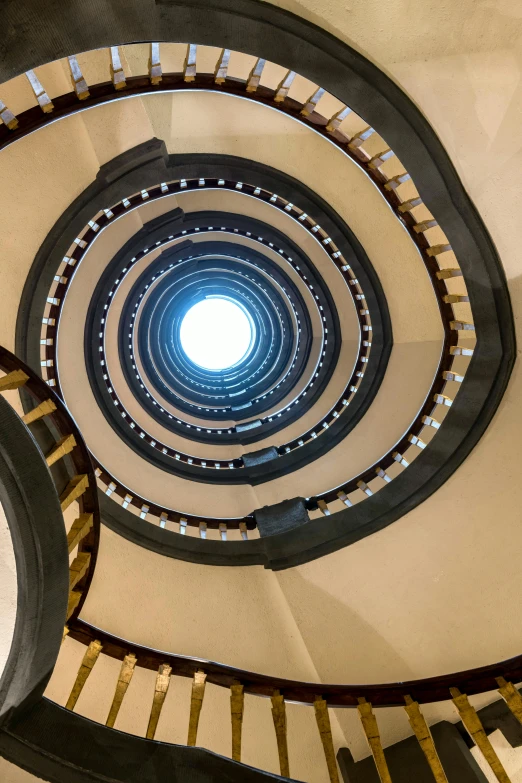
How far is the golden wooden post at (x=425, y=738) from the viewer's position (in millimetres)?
3299

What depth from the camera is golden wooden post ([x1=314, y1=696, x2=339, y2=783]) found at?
3.27 meters

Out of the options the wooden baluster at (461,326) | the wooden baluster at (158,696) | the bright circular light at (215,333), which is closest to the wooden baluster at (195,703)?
the wooden baluster at (158,696)

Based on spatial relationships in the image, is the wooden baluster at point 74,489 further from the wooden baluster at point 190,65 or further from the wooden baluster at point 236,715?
the wooden baluster at point 190,65

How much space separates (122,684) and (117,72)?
4.66 meters

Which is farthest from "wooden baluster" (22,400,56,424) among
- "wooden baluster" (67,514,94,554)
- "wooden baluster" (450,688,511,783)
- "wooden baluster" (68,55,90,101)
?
"wooden baluster" (450,688,511,783)

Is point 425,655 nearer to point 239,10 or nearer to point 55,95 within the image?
point 239,10

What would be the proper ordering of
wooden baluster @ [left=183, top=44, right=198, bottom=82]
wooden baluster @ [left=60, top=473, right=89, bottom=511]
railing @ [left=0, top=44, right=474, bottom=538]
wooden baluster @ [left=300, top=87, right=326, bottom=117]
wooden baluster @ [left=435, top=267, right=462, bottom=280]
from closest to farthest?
wooden baluster @ [left=60, top=473, right=89, bottom=511], wooden baluster @ [left=183, top=44, right=198, bottom=82], railing @ [left=0, top=44, right=474, bottom=538], wooden baluster @ [left=300, top=87, right=326, bottom=117], wooden baluster @ [left=435, top=267, right=462, bottom=280]

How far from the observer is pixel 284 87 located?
4.26 meters

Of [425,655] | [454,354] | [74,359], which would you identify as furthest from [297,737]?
[74,359]

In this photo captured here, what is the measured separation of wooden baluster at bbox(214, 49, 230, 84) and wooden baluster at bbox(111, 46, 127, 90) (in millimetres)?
758

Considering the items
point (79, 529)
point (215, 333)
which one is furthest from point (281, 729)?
point (215, 333)

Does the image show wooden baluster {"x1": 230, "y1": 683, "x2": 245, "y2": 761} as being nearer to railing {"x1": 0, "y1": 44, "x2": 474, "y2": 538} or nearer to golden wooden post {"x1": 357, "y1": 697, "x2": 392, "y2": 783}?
golden wooden post {"x1": 357, "y1": 697, "x2": 392, "y2": 783}

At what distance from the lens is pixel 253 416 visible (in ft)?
36.7

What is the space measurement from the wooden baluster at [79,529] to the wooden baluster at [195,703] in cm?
132
